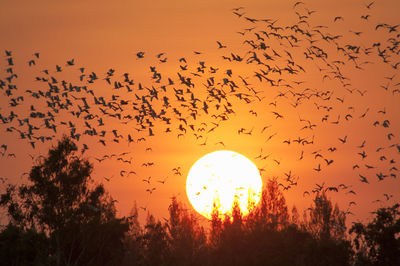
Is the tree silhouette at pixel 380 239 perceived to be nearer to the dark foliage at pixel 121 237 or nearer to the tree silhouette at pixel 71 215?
the dark foliage at pixel 121 237

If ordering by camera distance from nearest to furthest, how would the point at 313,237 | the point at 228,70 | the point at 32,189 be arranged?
the point at 228,70, the point at 313,237, the point at 32,189

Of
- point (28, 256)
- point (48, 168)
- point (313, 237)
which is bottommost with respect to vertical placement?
point (28, 256)

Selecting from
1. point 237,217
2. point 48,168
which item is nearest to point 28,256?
point 48,168

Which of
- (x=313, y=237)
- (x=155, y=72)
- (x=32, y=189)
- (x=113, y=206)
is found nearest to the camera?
(x=155, y=72)

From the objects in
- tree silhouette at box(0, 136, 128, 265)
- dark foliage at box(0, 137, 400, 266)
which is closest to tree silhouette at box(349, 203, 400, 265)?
dark foliage at box(0, 137, 400, 266)

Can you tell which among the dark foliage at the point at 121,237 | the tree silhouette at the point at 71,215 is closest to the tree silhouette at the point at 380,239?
the dark foliage at the point at 121,237

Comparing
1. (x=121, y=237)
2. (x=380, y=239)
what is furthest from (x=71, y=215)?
(x=380, y=239)

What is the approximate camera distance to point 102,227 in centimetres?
7569

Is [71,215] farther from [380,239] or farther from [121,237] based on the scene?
[380,239]

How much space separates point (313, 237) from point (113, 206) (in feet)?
92.7

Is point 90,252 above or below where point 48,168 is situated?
below

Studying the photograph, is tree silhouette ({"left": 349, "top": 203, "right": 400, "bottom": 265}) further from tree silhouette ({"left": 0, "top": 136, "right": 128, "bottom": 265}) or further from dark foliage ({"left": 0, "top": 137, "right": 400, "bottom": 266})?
tree silhouette ({"left": 0, "top": 136, "right": 128, "bottom": 265})

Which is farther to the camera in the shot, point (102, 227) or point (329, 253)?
point (102, 227)

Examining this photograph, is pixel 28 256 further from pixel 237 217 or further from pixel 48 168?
pixel 237 217
